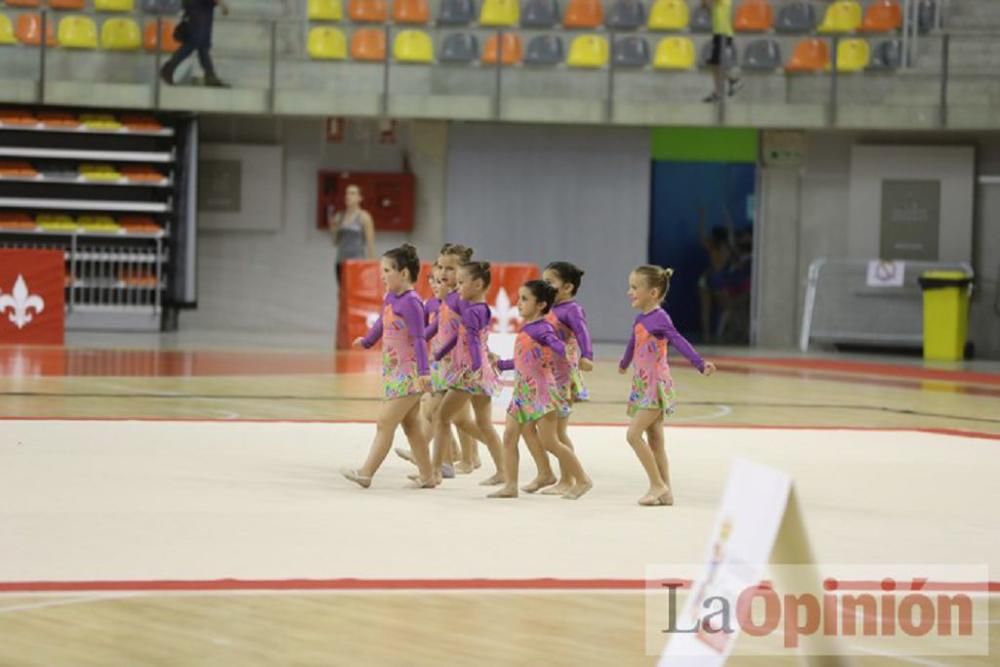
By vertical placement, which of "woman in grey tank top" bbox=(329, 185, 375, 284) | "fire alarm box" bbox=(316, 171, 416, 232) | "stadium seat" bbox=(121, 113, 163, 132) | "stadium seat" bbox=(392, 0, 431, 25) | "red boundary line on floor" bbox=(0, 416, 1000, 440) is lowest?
"red boundary line on floor" bbox=(0, 416, 1000, 440)

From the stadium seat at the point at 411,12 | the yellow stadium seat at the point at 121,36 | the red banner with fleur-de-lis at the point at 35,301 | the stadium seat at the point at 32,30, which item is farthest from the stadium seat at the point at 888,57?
the red banner with fleur-de-lis at the point at 35,301

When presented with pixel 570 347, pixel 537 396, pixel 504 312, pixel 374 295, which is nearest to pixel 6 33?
pixel 374 295

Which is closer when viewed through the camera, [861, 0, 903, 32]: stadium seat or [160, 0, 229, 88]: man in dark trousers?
[160, 0, 229, 88]: man in dark trousers

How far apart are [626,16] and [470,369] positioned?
18.5 m

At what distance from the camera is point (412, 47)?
26.7 meters

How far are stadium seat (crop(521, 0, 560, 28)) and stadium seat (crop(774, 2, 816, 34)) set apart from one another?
3.62 meters

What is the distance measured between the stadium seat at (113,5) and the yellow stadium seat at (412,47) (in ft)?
13.4

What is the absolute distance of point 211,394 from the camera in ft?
51.1

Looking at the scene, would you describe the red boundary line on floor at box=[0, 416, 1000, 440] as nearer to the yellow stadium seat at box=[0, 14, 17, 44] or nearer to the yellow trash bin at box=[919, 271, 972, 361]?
the yellow trash bin at box=[919, 271, 972, 361]

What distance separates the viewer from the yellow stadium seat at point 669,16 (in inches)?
1086

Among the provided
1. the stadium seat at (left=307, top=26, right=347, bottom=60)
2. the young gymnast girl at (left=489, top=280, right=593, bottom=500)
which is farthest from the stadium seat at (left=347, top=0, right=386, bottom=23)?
the young gymnast girl at (left=489, top=280, right=593, bottom=500)

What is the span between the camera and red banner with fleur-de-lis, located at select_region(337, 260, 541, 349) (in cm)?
2133

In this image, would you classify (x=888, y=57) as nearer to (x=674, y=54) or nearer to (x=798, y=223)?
(x=798, y=223)

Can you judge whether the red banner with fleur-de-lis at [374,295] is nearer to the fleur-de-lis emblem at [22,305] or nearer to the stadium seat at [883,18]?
the fleur-de-lis emblem at [22,305]
